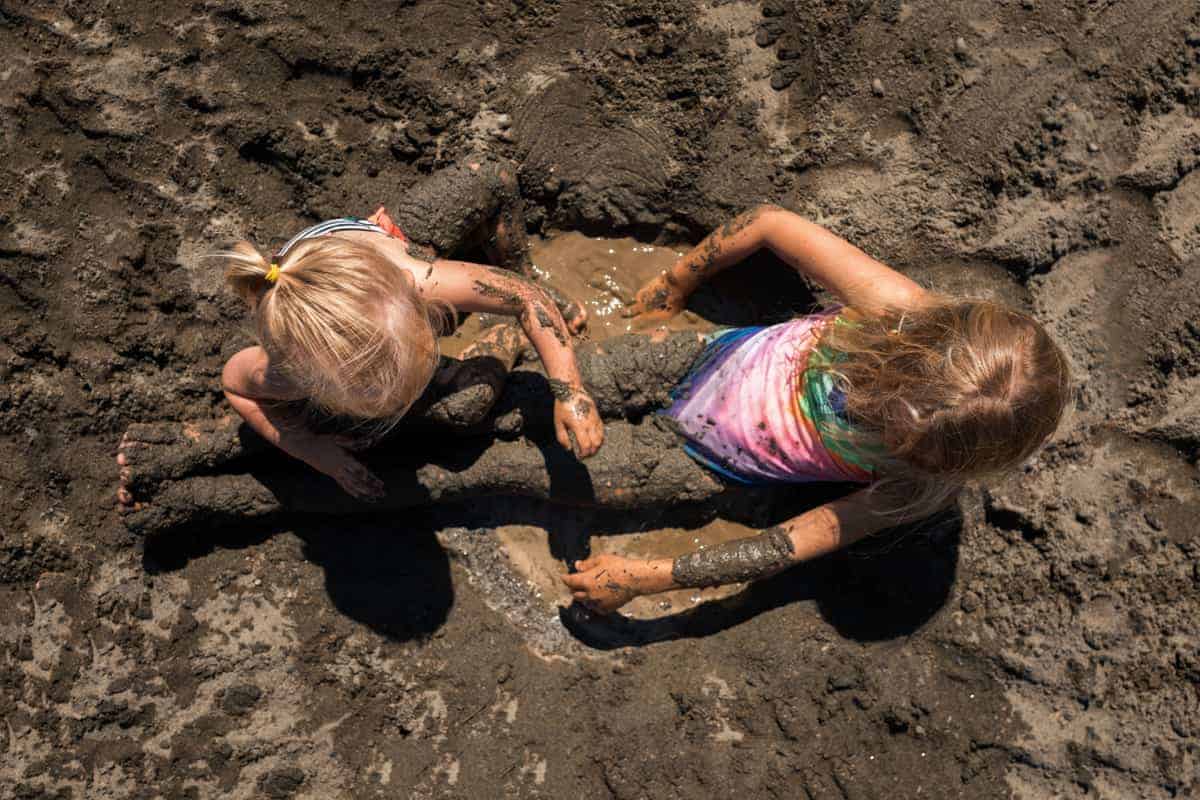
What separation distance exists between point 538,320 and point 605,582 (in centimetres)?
87

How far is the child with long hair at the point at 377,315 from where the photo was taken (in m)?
1.80

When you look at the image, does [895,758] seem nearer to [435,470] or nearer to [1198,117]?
[435,470]

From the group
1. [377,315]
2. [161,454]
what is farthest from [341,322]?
[161,454]

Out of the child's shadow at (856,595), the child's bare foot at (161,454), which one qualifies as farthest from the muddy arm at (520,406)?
the child's shadow at (856,595)

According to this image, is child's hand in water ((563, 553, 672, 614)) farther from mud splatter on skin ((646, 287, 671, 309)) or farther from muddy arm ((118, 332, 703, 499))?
mud splatter on skin ((646, 287, 671, 309))

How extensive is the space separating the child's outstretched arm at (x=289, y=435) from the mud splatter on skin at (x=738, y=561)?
3.17ft

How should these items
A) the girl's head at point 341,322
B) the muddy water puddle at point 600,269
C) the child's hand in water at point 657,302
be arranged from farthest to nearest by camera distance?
the muddy water puddle at point 600,269, the child's hand in water at point 657,302, the girl's head at point 341,322

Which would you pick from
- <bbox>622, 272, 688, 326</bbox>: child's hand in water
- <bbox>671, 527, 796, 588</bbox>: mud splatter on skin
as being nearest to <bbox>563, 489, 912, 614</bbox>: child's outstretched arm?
<bbox>671, 527, 796, 588</bbox>: mud splatter on skin

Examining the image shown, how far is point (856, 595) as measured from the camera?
2643mm

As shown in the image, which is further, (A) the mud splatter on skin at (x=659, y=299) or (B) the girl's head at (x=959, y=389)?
(A) the mud splatter on skin at (x=659, y=299)

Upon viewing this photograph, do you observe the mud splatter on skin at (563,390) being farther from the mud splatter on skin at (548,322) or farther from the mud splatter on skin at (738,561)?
the mud splatter on skin at (738,561)

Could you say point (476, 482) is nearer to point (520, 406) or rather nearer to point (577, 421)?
point (520, 406)

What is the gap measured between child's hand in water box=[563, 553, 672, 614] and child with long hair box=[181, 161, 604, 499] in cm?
50

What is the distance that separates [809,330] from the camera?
7.53ft
